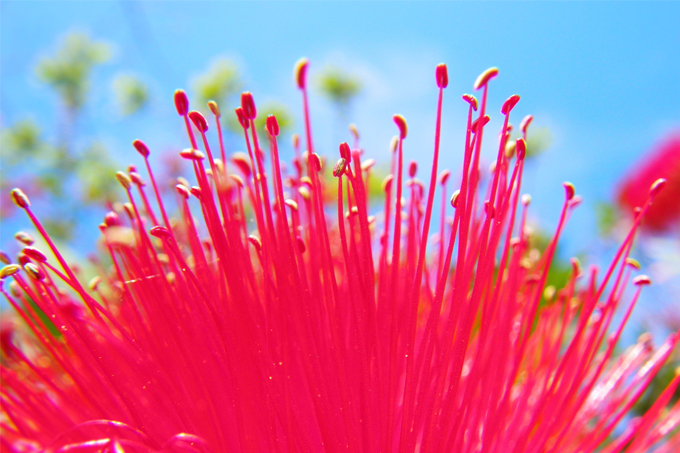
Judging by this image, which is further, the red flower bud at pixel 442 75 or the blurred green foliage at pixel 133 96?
the blurred green foliage at pixel 133 96

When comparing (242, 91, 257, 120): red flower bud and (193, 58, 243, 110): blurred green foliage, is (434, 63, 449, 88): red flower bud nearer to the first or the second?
(242, 91, 257, 120): red flower bud

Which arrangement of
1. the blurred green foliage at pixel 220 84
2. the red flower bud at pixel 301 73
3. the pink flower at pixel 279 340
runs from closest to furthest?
the pink flower at pixel 279 340 < the red flower bud at pixel 301 73 < the blurred green foliage at pixel 220 84

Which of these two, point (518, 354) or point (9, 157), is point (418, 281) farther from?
point (9, 157)

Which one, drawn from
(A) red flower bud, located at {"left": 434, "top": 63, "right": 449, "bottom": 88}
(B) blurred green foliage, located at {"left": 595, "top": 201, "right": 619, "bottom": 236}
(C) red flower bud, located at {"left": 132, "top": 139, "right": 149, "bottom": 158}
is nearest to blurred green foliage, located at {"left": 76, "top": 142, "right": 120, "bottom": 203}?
(C) red flower bud, located at {"left": 132, "top": 139, "right": 149, "bottom": 158}

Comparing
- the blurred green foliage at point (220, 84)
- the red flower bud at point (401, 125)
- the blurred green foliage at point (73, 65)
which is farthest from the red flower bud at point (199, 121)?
the blurred green foliage at point (73, 65)

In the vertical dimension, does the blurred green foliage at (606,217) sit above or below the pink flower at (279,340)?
above

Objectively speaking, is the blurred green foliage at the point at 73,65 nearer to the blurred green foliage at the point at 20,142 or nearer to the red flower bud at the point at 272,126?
the blurred green foliage at the point at 20,142
